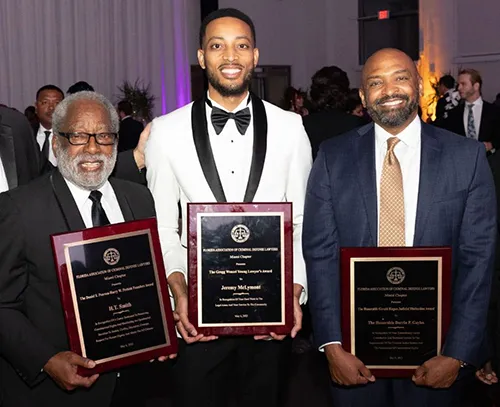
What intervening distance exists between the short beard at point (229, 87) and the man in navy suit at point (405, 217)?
0.39 metres

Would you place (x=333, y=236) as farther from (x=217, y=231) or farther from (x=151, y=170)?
(x=151, y=170)

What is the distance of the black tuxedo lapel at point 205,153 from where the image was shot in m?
2.98

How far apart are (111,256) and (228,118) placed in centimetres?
79

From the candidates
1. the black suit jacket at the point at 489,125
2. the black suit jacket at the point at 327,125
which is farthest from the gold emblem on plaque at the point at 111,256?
the black suit jacket at the point at 489,125

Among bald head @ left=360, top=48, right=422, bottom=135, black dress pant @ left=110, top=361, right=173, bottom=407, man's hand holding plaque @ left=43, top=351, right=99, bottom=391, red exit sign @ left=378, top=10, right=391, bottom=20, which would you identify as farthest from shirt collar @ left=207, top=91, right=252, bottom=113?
red exit sign @ left=378, top=10, right=391, bottom=20

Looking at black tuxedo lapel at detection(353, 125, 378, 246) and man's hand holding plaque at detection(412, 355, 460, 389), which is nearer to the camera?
man's hand holding plaque at detection(412, 355, 460, 389)

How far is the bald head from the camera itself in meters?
2.87

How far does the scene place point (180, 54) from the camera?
646 inches

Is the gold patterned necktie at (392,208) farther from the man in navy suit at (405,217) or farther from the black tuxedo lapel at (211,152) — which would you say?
the black tuxedo lapel at (211,152)

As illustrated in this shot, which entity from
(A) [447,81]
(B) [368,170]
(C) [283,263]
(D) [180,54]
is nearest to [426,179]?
(B) [368,170]

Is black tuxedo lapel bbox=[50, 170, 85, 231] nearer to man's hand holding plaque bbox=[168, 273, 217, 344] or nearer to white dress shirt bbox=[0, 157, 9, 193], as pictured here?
man's hand holding plaque bbox=[168, 273, 217, 344]

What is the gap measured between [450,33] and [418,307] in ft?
47.5

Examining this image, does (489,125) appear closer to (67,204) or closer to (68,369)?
(67,204)

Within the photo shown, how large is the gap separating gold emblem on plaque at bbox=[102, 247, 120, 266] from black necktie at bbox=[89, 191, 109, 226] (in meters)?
0.15
